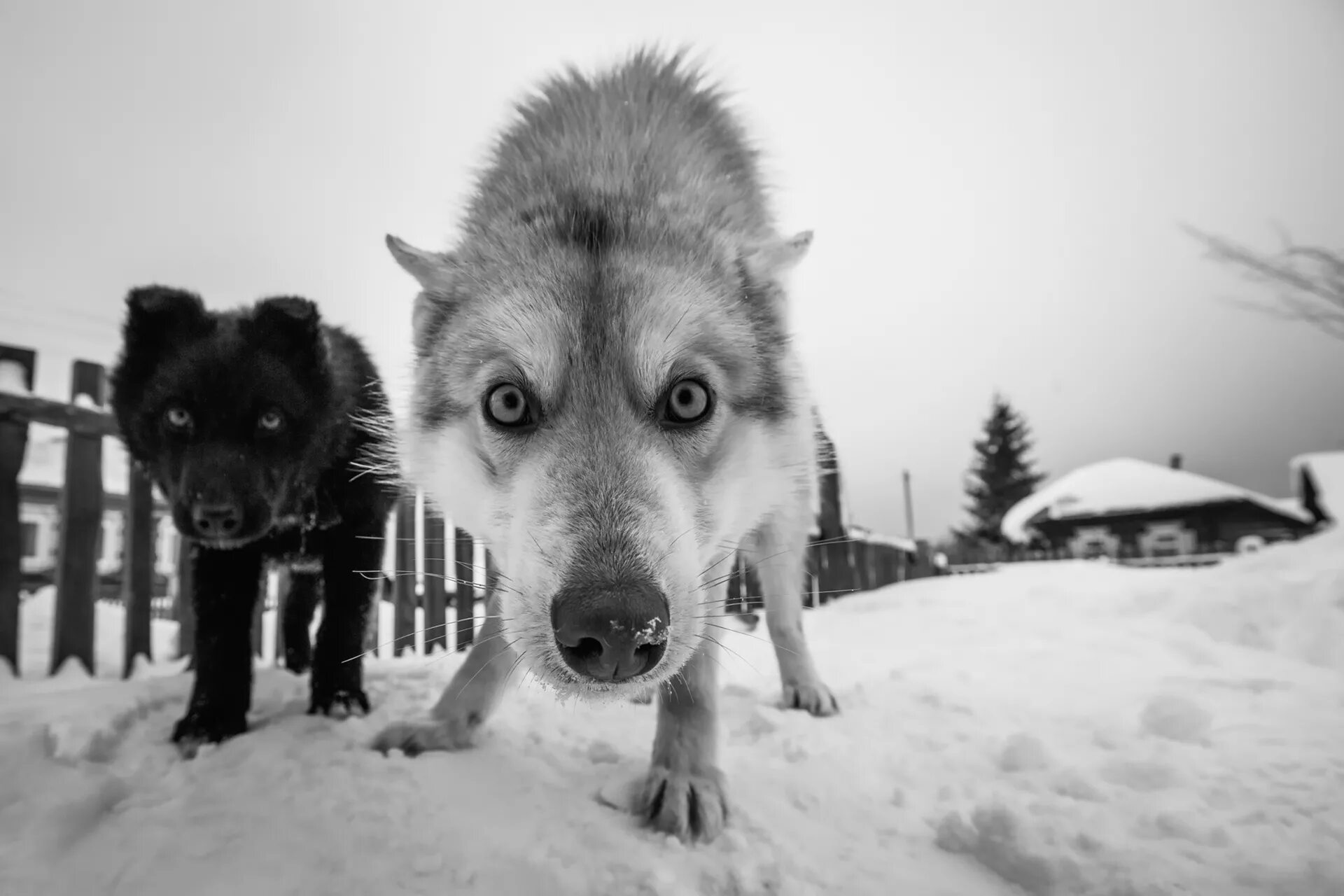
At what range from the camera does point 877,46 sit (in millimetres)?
1719

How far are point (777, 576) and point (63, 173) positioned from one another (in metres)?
2.04

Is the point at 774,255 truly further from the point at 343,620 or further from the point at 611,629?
the point at 343,620

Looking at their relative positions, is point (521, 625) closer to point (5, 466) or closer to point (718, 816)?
point (718, 816)

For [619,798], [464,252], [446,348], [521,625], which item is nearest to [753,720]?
[619,798]

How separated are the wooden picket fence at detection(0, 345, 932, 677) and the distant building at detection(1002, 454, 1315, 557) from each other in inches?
56.1

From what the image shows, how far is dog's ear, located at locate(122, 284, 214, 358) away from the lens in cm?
152

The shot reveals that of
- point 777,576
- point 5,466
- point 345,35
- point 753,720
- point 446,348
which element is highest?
point 345,35

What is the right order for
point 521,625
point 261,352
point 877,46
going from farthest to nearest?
point 877,46 → point 261,352 → point 521,625

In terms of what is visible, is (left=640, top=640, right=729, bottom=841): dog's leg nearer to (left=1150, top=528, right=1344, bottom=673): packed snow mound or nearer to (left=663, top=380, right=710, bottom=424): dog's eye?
(left=663, top=380, right=710, bottom=424): dog's eye

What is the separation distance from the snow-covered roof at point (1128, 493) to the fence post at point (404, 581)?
3.00m

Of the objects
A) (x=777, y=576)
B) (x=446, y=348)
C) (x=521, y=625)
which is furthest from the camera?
(x=777, y=576)

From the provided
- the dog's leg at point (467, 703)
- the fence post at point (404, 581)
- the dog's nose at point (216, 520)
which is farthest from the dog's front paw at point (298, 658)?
the dog's nose at point (216, 520)

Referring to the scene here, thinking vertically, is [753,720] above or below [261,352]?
below

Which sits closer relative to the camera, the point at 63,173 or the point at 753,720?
the point at 63,173
